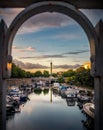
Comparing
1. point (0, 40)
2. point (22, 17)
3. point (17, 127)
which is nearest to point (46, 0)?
point (22, 17)

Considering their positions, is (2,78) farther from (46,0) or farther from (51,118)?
(51,118)

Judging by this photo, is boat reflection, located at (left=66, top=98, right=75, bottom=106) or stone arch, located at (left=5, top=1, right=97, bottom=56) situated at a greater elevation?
stone arch, located at (left=5, top=1, right=97, bottom=56)

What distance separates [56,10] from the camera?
428 centimetres

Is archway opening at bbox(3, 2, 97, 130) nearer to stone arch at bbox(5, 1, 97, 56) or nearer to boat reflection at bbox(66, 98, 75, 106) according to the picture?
stone arch at bbox(5, 1, 97, 56)

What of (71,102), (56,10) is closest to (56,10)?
(56,10)

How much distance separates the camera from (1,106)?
12.6 feet

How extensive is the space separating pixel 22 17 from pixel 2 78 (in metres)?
1.07

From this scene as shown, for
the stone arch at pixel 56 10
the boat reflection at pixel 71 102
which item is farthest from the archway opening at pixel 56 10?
the boat reflection at pixel 71 102

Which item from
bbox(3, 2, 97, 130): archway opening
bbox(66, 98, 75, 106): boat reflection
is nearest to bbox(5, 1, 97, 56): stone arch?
Answer: bbox(3, 2, 97, 130): archway opening

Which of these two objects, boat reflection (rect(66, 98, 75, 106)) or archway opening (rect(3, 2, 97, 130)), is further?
boat reflection (rect(66, 98, 75, 106))

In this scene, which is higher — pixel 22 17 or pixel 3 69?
pixel 22 17

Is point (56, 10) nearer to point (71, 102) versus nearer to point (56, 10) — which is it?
point (56, 10)

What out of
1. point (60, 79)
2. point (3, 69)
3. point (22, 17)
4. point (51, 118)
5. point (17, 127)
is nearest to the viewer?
point (3, 69)

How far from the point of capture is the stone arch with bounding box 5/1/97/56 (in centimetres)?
396
